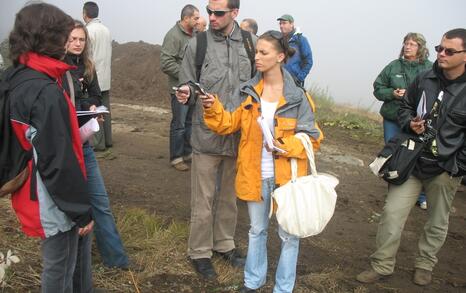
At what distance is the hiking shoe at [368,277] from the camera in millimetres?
3920

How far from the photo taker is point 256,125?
3289mm

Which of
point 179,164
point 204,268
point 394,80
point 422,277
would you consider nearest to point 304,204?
point 204,268

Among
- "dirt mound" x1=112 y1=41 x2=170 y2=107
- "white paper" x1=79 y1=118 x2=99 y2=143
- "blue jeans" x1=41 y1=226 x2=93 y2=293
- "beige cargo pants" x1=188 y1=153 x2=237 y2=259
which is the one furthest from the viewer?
"dirt mound" x1=112 y1=41 x2=170 y2=107

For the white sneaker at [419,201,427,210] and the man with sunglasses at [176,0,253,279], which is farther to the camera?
the white sneaker at [419,201,427,210]

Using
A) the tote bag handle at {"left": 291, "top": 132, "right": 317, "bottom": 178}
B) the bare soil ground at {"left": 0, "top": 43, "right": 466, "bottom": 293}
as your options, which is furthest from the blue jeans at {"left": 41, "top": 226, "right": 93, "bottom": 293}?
the tote bag handle at {"left": 291, "top": 132, "right": 317, "bottom": 178}

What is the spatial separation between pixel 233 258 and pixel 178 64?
319 cm

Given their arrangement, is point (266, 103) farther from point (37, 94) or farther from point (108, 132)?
point (108, 132)

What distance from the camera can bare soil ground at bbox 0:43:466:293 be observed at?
364 centimetres

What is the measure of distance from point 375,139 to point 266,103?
6.41m

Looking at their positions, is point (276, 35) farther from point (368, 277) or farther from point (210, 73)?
point (368, 277)

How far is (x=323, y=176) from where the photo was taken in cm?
319

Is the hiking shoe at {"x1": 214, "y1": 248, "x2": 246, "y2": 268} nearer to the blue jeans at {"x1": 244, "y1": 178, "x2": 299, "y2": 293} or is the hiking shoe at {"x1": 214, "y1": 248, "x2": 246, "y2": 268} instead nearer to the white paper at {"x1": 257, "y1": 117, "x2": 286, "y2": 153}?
the blue jeans at {"x1": 244, "y1": 178, "x2": 299, "y2": 293}

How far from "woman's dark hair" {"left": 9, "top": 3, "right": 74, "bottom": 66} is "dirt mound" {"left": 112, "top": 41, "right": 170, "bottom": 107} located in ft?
31.5

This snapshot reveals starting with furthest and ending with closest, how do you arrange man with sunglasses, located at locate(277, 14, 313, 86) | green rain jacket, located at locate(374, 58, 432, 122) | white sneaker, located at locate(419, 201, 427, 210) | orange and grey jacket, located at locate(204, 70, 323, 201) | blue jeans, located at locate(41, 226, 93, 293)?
man with sunglasses, located at locate(277, 14, 313, 86)
white sneaker, located at locate(419, 201, 427, 210)
green rain jacket, located at locate(374, 58, 432, 122)
orange and grey jacket, located at locate(204, 70, 323, 201)
blue jeans, located at locate(41, 226, 93, 293)
